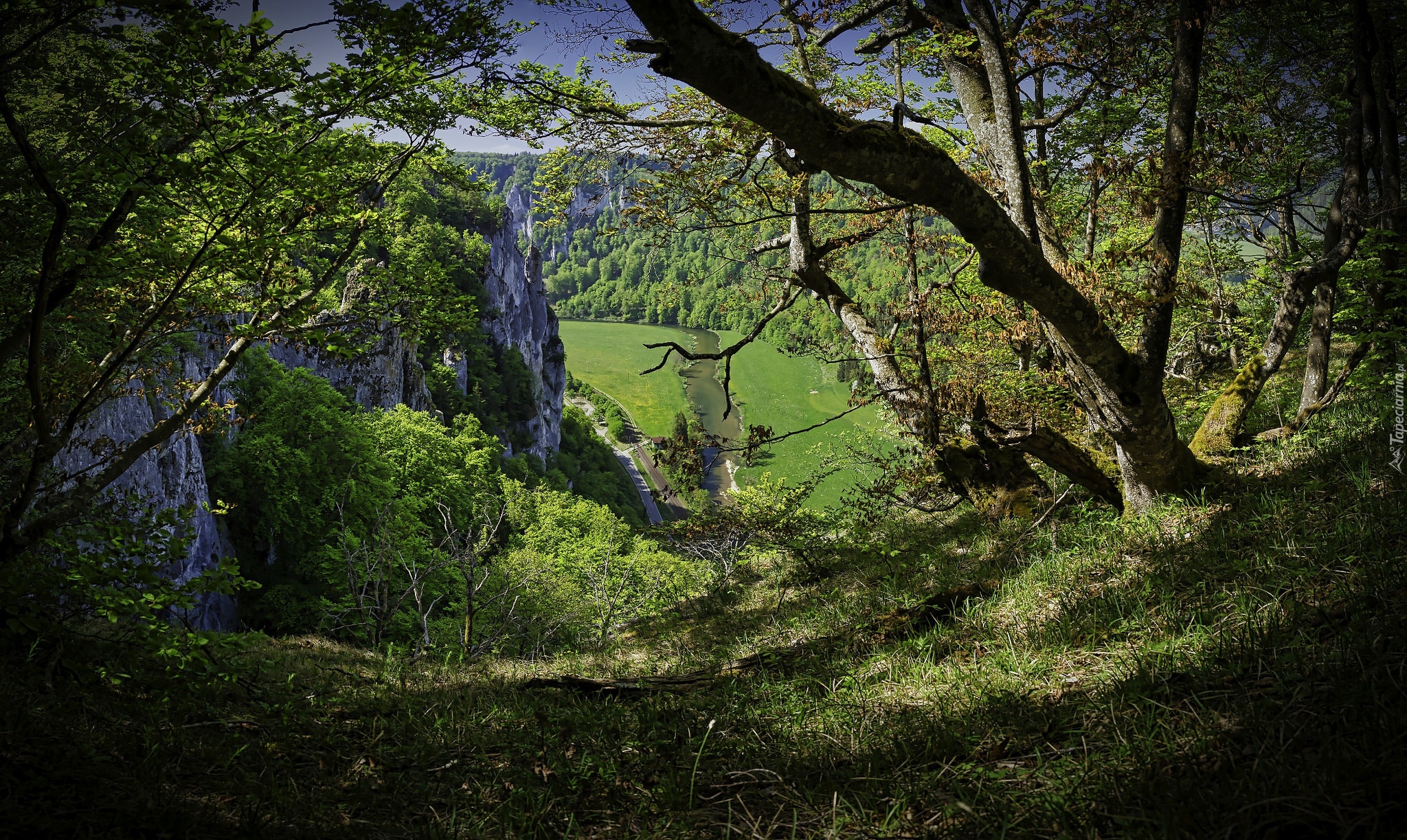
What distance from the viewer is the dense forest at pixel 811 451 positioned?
2275 mm

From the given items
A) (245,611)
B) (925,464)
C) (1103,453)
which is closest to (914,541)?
(925,464)

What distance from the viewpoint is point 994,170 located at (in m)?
5.66

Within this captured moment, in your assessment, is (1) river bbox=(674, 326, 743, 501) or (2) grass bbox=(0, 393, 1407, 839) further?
(1) river bbox=(674, 326, 743, 501)

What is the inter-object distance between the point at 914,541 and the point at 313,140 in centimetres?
721

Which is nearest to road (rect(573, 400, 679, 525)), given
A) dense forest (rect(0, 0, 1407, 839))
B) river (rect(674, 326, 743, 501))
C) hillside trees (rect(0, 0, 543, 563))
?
river (rect(674, 326, 743, 501))

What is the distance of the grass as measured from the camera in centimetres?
189

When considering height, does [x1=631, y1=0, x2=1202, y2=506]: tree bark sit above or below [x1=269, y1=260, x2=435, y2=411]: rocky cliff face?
above

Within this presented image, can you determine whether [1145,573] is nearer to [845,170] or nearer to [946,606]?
[946,606]

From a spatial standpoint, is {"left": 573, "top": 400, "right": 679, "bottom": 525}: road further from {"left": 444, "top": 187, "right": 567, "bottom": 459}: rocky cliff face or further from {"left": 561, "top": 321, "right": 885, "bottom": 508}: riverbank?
{"left": 444, "top": 187, "right": 567, "bottom": 459}: rocky cliff face

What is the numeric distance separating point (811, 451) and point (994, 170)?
5613 millimetres

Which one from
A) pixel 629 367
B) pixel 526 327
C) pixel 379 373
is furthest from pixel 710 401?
pixel 379 373

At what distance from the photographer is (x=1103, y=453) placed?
245 inches

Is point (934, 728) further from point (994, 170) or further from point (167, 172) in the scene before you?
point (167, 172)

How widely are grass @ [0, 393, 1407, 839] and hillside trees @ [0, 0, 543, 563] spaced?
2.35 meters
